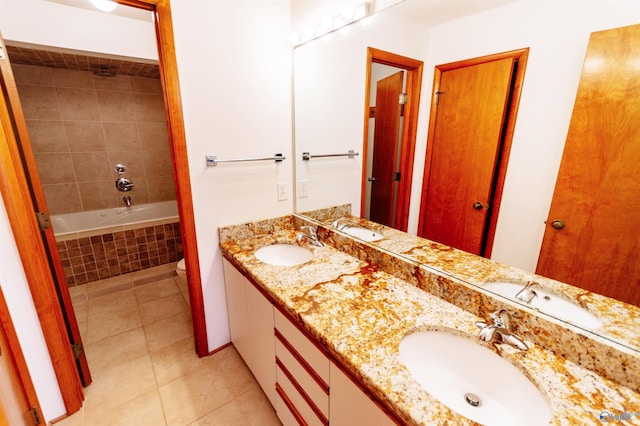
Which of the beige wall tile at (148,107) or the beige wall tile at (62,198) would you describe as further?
the beige wall tile at (148,107)

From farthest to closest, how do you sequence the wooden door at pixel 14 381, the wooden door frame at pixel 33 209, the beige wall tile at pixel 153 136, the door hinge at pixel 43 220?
the beige wall tile at pixel 153 136, the door hinge at pixel 43 220, the wooden door frame at pixel 33 209, the wooden door at pixel 14 381

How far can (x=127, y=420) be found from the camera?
142 cm

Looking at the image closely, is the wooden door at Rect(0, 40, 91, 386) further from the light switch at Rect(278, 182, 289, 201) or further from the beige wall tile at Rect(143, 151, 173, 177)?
the beige wall tile at Rect(143, 151, 173, 177)

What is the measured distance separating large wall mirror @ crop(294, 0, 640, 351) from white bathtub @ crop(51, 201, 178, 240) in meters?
2.52

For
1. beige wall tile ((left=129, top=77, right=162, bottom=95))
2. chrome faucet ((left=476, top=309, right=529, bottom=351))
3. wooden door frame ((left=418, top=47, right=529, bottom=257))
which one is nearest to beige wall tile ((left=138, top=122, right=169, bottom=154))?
beige wall tile ((left=129, top=77, right=162, bottom=95))

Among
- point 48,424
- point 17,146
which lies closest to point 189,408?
point 48,424

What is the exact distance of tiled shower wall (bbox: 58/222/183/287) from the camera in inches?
101

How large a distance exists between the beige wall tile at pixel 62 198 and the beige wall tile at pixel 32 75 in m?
1.05

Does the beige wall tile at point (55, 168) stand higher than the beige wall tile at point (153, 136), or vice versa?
the beige wall tile at point (153, 136)

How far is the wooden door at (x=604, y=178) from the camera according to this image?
648mm

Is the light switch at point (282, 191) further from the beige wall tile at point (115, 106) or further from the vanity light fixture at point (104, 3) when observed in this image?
the beige wall tile at point (115, 106)

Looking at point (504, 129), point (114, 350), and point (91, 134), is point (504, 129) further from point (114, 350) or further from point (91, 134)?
point (91, 134)

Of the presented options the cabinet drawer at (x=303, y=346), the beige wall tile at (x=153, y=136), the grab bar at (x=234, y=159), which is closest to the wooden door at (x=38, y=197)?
the grab bar at (x=234, y=159)

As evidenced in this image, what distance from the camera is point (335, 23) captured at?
4.90ft
